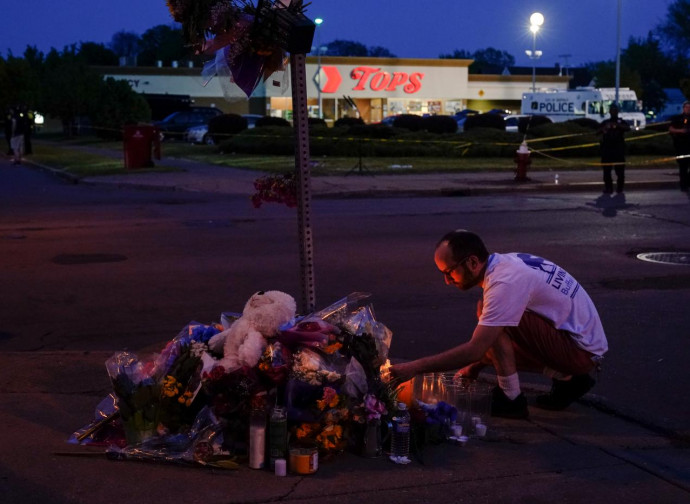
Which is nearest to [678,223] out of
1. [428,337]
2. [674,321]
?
[674,321]

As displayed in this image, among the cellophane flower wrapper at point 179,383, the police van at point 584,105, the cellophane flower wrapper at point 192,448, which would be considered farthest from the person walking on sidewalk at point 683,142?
the police van at point 584,105

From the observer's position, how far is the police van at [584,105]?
49281mm

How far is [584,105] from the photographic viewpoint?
49.8 m

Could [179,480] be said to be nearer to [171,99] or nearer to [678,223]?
[678,223]

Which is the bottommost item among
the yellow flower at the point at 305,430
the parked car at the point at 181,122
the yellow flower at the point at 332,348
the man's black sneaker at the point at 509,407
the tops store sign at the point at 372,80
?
the man's black sneaker at the point at 509,407

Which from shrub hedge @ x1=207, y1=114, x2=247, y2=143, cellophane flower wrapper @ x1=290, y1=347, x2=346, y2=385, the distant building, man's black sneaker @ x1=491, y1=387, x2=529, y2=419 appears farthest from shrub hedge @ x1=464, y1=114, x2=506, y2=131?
the distant building

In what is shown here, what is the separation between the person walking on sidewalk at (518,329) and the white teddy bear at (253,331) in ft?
2.29

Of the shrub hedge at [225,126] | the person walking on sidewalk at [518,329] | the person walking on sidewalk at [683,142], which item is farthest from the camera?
the shrub hedge at [225,126]

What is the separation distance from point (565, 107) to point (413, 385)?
47.4 metres

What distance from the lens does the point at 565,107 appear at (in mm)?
50969

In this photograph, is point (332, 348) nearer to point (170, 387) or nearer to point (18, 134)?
point (170, 387)

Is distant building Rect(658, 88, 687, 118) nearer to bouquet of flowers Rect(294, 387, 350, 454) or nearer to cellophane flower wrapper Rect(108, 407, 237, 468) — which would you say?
bouquet of flowers Rect(294, 387, 350, 454)

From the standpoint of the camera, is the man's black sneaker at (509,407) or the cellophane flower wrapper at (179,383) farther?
the man's black sneaker at (509,407)

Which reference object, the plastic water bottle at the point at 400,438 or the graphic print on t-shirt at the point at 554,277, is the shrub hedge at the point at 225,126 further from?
the plastic water bottle at the point at 400,438
